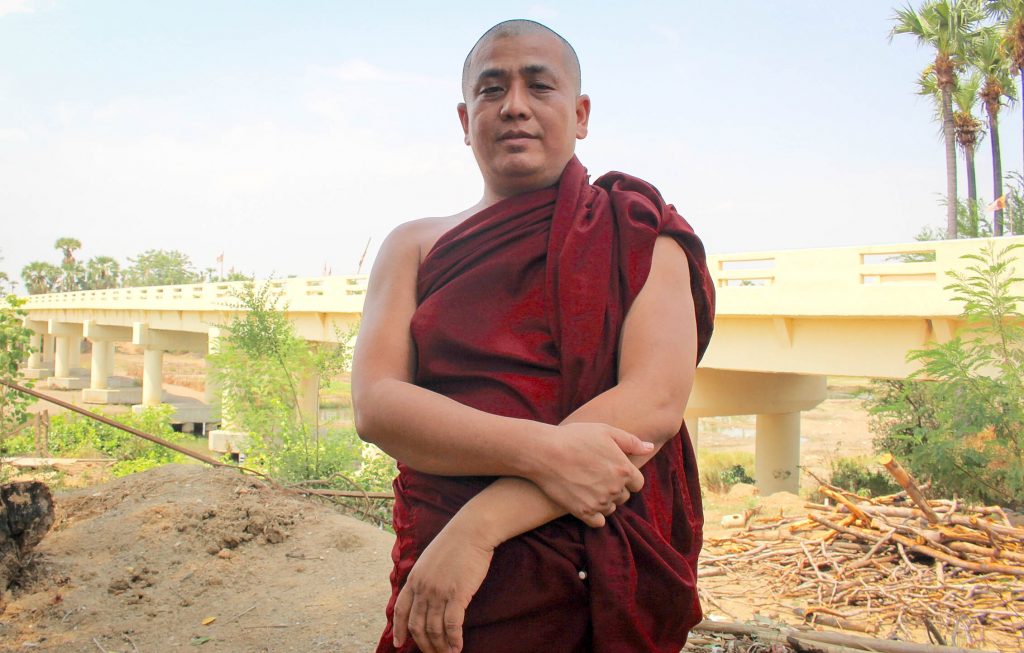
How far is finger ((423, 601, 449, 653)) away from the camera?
126 cm

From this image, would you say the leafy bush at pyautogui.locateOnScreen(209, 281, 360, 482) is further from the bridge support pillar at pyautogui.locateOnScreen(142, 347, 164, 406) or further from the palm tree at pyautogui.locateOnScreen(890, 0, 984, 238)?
the bridge support pillar at pyautogui.locateOnScreen(142, 347, 164, 406)

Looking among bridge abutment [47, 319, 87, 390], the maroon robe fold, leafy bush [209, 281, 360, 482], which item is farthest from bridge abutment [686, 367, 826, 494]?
bridge abutment [47, 319, 87, 390]

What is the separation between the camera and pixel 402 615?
133 cm

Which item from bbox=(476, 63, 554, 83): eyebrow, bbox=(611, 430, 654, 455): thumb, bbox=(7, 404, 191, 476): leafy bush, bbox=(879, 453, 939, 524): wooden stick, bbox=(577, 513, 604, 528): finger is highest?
bbox=(476, 63, 554, 83): eyebrow

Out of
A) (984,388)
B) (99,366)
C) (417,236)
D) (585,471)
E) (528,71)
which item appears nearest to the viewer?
(585,471)

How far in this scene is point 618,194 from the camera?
5.02ft

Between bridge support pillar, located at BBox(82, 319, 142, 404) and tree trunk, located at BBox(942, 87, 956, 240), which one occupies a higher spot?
tree trunk, located at BBox(942, 87, 956, 240)

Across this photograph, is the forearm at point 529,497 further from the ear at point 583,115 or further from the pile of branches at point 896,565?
the pile of branches at point 896,565

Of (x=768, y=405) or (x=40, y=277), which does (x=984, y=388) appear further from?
(x=40, y=277)

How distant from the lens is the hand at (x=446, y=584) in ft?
4.12

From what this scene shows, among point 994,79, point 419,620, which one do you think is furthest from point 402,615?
point 994,79

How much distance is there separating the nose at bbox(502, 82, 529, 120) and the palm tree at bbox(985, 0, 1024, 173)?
18811 millimetres

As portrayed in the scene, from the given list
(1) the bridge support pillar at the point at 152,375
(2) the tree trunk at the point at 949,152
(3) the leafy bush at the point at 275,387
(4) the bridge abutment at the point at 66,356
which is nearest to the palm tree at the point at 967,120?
(2) the tree trunk at the point at 949,152

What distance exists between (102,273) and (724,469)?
58.3 m
